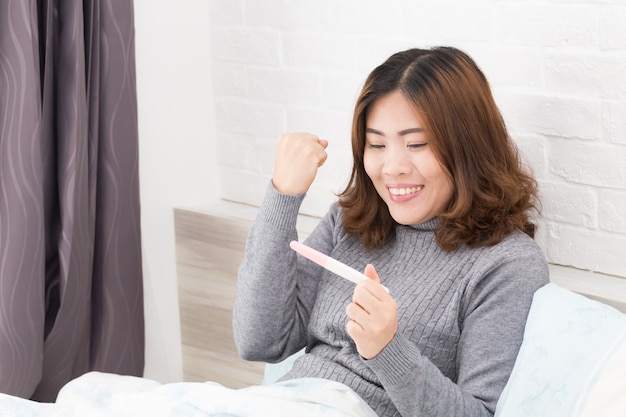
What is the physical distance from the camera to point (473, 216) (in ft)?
5.22

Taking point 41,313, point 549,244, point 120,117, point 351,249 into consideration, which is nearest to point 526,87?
point 549,244

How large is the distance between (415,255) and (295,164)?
0.84 feet

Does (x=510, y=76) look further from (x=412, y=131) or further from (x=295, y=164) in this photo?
(x=295, y=164)

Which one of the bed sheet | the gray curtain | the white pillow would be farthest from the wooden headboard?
the white pillow

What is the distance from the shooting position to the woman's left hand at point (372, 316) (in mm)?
1345

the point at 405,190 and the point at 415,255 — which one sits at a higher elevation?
the point at 405,190

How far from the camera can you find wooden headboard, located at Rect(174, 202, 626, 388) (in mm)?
2248

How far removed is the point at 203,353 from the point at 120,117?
0.64 metres

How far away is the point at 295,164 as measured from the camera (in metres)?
1.68

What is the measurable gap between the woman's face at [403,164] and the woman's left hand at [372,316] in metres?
0.27

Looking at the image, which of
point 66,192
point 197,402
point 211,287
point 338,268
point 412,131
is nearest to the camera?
point 338,268

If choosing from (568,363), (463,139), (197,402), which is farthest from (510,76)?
(197,402)

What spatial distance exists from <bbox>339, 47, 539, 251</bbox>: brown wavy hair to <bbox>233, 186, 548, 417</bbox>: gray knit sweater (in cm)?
4

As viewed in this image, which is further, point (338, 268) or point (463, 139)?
point (463, 139)
